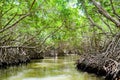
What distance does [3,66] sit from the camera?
566 inches

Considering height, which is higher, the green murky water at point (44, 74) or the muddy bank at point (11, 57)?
the muddy bank at point (11, 57)

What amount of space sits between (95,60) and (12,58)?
20.2ft

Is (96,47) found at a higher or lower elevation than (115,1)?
lower

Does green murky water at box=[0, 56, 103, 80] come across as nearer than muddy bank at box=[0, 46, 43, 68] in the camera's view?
Yes

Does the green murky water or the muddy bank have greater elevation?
the muddy bank

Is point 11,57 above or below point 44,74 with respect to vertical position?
above

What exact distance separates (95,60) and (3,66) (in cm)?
522

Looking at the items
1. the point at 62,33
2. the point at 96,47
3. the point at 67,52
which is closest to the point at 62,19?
the point at 96,47

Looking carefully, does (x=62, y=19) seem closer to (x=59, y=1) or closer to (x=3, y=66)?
(x=59, y=1)

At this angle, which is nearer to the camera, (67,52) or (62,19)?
(62,19)

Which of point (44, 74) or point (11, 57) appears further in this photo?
point (11, 57)

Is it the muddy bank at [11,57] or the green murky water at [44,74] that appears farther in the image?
the muddy bank at [11,57]

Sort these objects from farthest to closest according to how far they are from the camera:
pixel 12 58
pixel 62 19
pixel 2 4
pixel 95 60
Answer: pixel 12 58
pixel 62 19
pixel 95 60
pixel 2 4

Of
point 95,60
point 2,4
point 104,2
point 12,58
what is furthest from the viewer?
point 12,58
